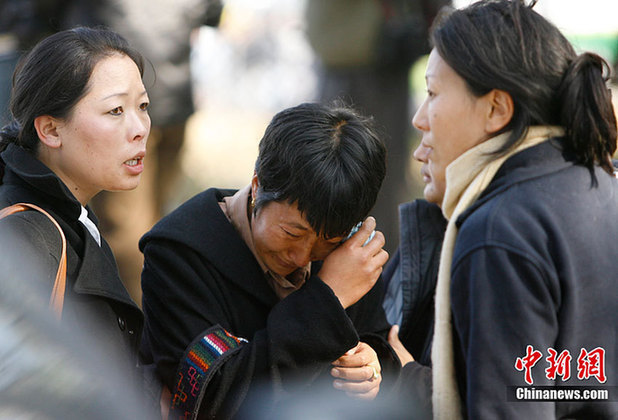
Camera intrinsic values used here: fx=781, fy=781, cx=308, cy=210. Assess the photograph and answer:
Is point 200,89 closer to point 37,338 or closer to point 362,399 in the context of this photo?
point 362,399

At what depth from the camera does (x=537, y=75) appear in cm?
195

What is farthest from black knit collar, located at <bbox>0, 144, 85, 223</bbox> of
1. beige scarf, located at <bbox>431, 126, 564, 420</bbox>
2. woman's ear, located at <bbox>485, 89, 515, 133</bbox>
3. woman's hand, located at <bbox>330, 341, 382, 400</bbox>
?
woman's ear, located at <bbox>485, 89, 515, 133</bbox>

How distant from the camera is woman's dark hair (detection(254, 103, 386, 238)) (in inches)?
83.4

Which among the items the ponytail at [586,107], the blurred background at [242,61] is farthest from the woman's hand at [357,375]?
the blurred background at [242,61]

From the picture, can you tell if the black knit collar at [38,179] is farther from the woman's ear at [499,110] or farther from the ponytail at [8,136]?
the woman's ear at [499,110]

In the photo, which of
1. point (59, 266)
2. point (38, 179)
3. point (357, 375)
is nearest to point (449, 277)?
point (357, 375)

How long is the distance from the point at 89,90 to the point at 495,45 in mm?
1089

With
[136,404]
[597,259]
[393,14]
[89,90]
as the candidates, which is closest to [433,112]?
[597,259]

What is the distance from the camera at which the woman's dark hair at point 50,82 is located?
2104 millimetres

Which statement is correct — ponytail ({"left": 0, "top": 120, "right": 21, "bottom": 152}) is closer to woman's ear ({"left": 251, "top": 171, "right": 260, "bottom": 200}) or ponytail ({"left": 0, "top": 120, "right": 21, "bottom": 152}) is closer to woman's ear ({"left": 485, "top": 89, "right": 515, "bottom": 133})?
woman's ear ({"left": 251, "top": 171, "right": 260, "bottom": 200})

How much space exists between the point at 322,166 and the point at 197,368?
640 mm

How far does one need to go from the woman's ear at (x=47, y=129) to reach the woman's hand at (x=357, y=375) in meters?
1.00

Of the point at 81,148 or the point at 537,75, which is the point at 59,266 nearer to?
the point at 81,148

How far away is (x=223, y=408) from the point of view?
2135 mm
